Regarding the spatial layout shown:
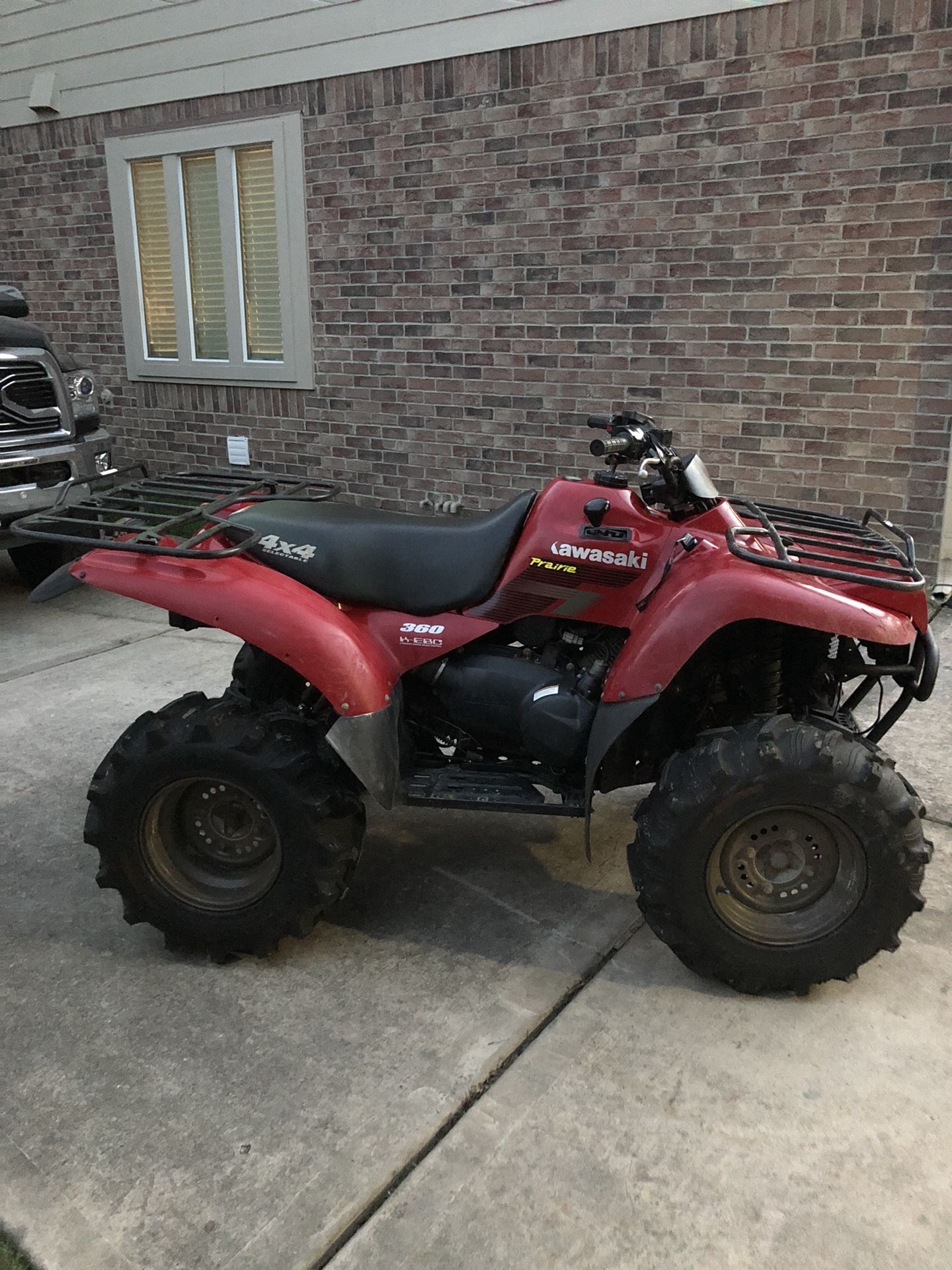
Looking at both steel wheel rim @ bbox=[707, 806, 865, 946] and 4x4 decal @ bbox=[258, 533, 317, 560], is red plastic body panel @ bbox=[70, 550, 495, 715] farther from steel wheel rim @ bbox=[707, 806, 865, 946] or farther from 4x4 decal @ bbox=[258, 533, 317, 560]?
steel wheel rim @ bbox=[707, 806, 865, 946]

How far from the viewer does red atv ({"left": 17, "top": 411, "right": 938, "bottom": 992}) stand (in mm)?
2570

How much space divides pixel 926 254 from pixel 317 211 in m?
4.30

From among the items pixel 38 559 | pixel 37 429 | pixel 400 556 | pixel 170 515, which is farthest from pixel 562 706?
pixel 38 559

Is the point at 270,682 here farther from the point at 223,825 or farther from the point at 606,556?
the point at 606,556

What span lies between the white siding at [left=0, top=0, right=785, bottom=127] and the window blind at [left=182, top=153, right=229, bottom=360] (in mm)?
566

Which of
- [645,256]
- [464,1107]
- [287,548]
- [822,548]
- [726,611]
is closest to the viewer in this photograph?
[464,1107]

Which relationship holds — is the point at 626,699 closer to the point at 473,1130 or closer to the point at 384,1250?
the point at 473,1130

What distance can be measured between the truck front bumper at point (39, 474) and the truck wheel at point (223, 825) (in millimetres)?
3422

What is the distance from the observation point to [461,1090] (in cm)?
238

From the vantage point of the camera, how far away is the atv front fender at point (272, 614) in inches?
109

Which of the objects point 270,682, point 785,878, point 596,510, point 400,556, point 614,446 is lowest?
point 785,878

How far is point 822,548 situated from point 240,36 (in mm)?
6867

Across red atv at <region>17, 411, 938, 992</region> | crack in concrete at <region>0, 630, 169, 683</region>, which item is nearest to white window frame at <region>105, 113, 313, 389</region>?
crack in concrete at <region>0, 630, 169, 683</region>

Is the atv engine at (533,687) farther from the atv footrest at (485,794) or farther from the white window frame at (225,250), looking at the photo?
the white window frame at (225,250)
